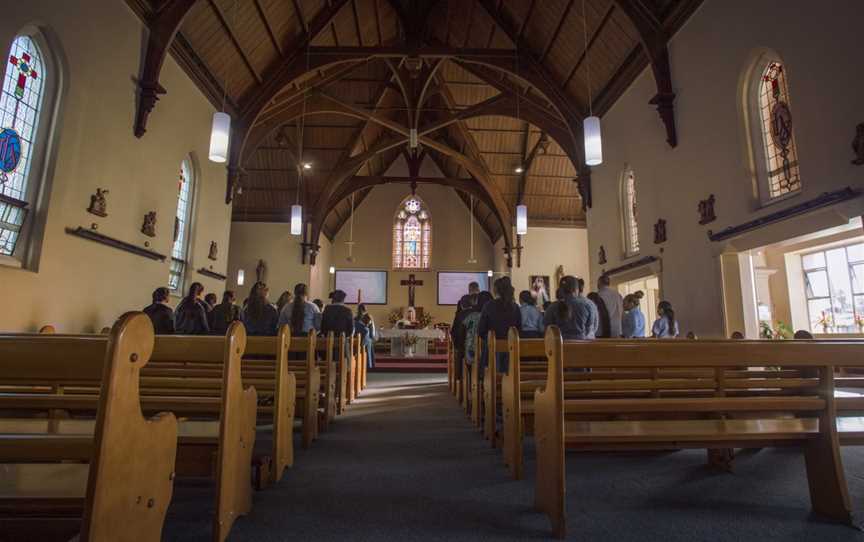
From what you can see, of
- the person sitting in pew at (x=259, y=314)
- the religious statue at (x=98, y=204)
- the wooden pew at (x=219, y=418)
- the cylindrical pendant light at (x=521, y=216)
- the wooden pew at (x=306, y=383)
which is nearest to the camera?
the wooden pew at (x=219, y=418)

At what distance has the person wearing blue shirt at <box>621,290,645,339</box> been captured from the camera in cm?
532

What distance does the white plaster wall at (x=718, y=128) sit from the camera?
4035 millimetres

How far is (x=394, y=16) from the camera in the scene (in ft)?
34.7

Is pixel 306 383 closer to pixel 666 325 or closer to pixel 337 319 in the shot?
pixel 337 319

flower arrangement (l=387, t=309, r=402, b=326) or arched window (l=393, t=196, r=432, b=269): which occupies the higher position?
arched window (l=393, t=196, r=432, b=269)

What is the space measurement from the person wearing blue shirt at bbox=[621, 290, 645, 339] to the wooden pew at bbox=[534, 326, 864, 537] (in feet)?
10.8

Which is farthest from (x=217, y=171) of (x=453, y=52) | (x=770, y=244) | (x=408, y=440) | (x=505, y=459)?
(x=770, y=244)

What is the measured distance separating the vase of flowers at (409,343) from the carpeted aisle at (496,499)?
887 cm

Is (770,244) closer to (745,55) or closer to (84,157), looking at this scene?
(745,55)

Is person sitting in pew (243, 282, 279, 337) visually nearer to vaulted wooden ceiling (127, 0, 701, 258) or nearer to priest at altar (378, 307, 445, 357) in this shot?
vaulted wooden ceiling (127, 0, 701, 258)

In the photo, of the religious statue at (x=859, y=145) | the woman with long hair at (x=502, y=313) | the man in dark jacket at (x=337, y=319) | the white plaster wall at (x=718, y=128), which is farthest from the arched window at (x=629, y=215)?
the man in dark jacket at (x=337, y=319)

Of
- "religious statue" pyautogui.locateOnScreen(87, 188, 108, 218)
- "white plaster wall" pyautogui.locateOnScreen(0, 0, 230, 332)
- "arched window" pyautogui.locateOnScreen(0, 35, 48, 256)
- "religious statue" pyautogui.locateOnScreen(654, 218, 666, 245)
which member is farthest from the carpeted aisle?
A: "religious statue" pyautogui.locateOnScreen(87, 188, 108, 218)

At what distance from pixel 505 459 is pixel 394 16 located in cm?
1067

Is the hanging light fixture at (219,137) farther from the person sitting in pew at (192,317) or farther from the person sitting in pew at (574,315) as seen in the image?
the person sitting in pew at (574,315)
